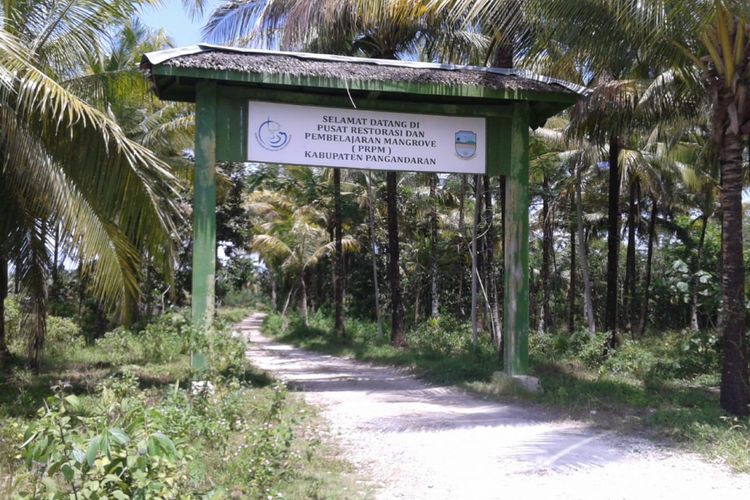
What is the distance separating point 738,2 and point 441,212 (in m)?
21.4

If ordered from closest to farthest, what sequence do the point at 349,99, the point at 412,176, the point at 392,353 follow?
1. the point at 349,99
2. the point at 392,353
3. the point at 412,176

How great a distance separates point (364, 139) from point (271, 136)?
1331mm

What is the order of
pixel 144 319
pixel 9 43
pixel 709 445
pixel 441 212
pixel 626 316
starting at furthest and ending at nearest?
1. pixel 626 316
2. pixel 441 212
3. pixel 144 319
4. pixel 9 43
5. pixel 709 445

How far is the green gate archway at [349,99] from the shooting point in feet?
29.7

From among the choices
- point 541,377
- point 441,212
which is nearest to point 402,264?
point 441,212

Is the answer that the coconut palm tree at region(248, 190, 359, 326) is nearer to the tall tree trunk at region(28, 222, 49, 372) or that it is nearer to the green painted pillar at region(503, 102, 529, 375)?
the tall tree trunk at region(28, 222, 49, 372)

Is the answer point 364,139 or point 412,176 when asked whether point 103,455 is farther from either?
point 412,176

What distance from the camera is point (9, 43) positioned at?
753cm

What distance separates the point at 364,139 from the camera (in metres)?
9.98

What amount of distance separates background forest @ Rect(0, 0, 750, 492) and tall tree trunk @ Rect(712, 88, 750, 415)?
0.02 m

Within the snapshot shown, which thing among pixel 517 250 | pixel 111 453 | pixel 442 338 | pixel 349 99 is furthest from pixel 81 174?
pixel 442 338

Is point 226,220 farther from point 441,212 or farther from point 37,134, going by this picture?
point 37,134

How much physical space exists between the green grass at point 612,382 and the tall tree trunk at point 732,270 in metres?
0.38

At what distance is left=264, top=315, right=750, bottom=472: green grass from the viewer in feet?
24.3
